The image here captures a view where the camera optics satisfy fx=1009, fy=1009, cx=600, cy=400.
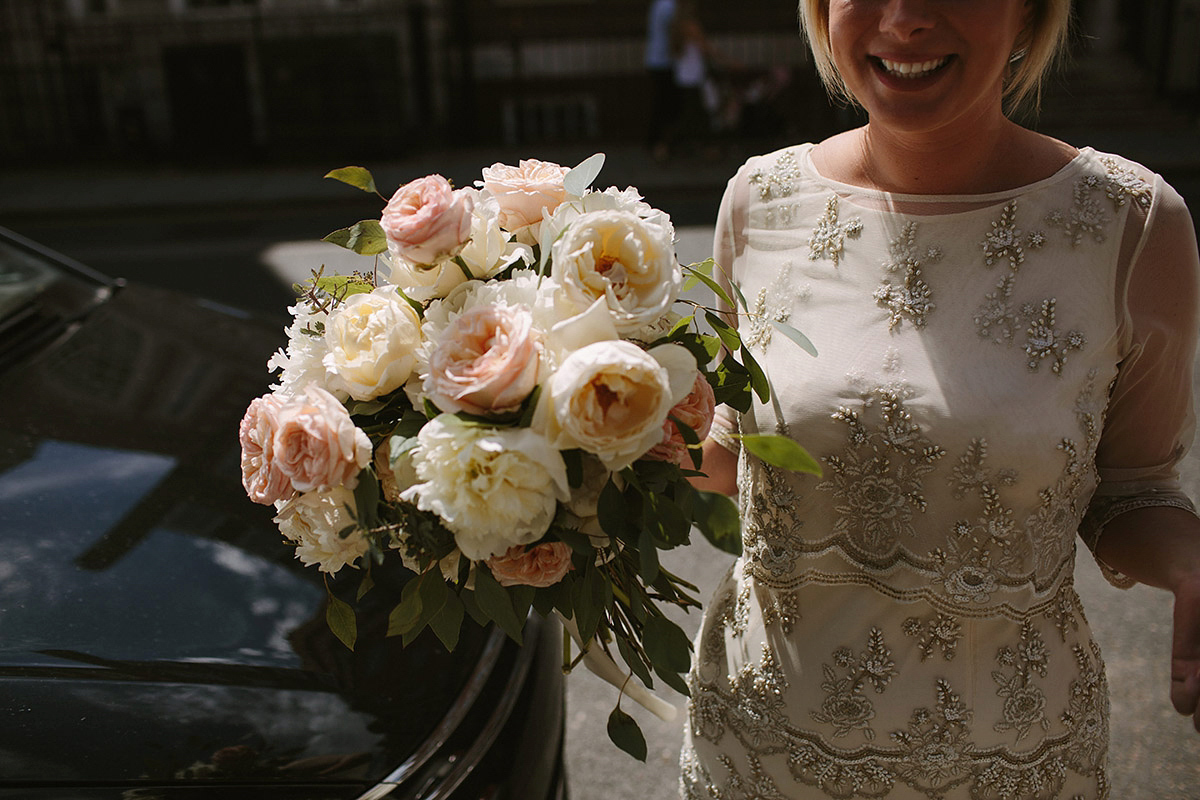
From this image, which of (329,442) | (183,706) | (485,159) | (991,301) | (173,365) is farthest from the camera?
(485,159)

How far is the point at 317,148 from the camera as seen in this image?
13.2 meters

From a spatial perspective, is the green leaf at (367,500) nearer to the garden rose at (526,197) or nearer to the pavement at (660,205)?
the garden rose at (526,197)

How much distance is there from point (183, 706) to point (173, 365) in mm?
1263

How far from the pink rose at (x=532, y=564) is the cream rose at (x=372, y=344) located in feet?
0.82

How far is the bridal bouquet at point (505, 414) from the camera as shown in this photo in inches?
43.1

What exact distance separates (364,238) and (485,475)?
0.44m

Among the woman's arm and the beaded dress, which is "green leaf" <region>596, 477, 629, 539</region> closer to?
the beaded dress

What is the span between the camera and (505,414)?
1.13 m

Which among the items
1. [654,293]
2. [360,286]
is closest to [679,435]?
[654,293]

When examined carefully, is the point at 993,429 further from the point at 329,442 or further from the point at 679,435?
the point at 329,442

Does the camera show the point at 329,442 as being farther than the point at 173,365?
No

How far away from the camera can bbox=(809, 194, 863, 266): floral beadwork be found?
165cm

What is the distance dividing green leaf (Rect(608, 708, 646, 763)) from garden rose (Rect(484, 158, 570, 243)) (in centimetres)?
69

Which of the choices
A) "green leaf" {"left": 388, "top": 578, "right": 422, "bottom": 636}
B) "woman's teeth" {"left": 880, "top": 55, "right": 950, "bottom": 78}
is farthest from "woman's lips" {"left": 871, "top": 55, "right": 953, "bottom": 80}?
"green leaf" {"left": 388, "top": 578, "right": 422, "bottom": 636}
